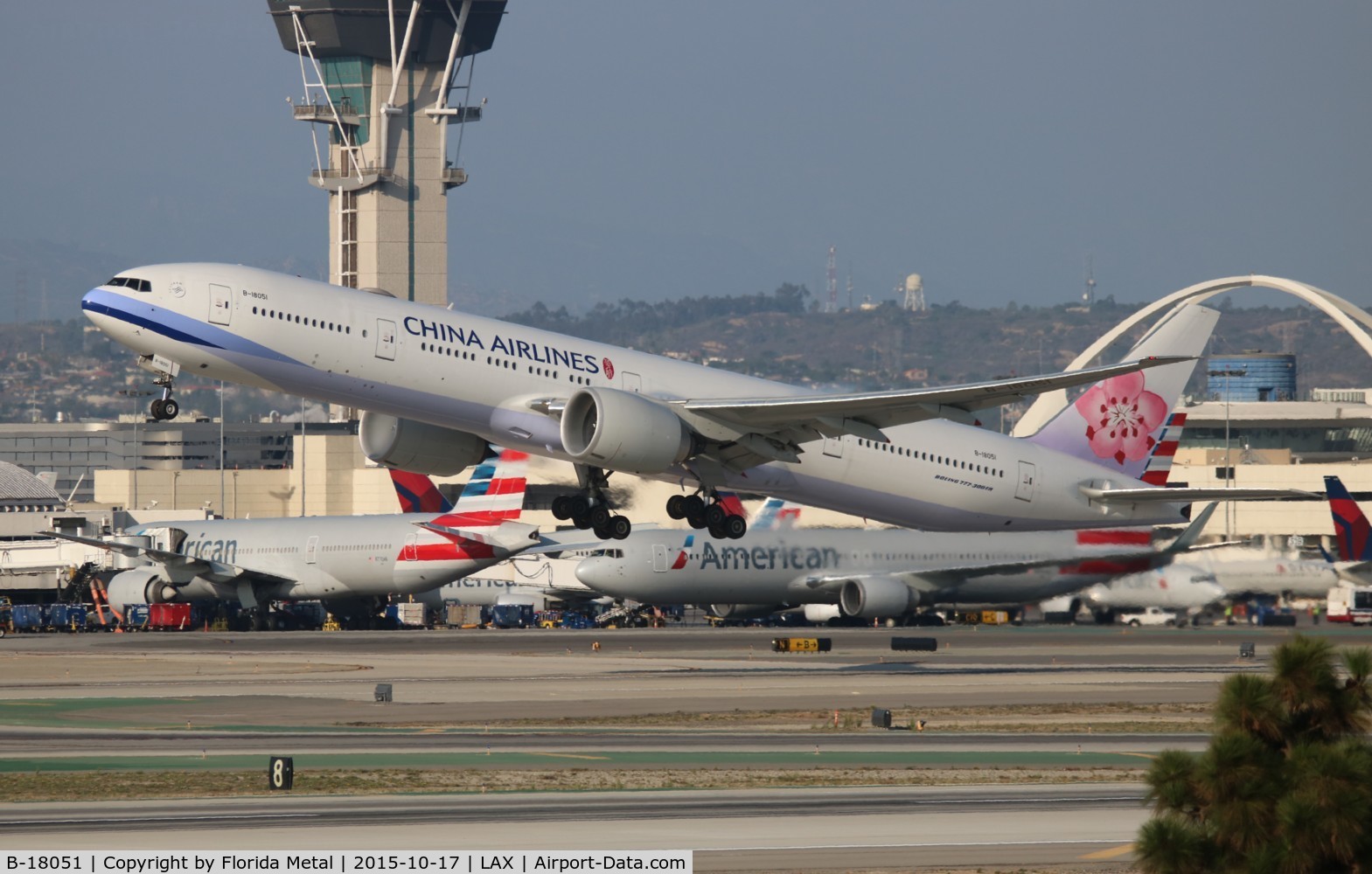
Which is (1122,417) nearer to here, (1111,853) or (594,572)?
(594,572)

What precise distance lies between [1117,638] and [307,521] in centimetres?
4077

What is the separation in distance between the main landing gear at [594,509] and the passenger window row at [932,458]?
7.73 metres

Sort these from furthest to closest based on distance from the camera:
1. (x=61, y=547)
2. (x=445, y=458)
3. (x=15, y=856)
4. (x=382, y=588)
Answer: (x=61, y=547) → (x=382, y=588) → (x=445, y=458) → (x=15, y=856)

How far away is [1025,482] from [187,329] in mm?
25044

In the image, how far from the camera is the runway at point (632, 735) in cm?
2258

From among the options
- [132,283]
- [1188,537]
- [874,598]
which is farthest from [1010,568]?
[132,283]

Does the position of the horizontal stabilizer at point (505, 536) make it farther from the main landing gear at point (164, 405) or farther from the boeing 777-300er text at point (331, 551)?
the main landing gear at point (164, 405)

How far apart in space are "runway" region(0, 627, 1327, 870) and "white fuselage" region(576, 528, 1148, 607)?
217 inches

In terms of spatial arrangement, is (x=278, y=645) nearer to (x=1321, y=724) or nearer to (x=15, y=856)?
(x=15, y=856)

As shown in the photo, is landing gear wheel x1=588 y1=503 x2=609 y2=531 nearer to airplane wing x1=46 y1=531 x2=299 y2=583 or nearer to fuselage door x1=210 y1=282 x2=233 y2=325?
fuselage door x1=210 y1=282 x2=233 y2=325

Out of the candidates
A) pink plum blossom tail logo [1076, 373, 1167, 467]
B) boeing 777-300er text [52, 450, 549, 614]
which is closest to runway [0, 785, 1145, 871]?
pink plum blossom tail logo [1076, 373, 1167, 467]

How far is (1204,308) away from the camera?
2212 inches

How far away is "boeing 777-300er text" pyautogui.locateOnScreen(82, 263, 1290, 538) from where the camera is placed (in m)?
41.2

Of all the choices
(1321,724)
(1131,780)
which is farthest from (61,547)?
(1321,724)
